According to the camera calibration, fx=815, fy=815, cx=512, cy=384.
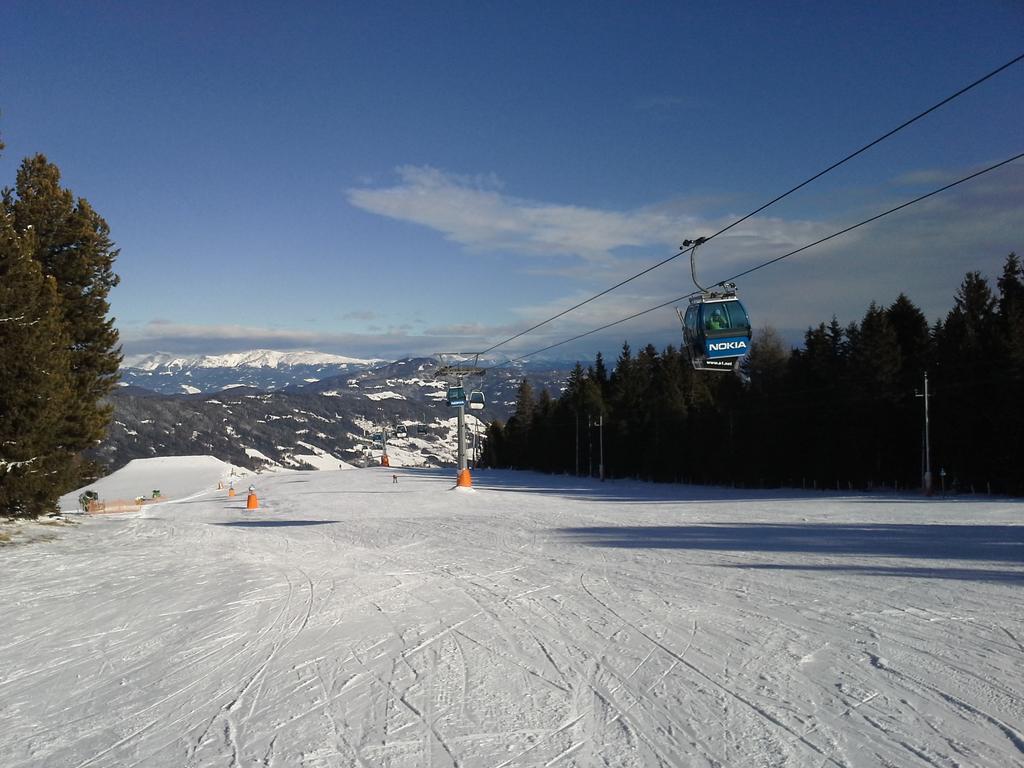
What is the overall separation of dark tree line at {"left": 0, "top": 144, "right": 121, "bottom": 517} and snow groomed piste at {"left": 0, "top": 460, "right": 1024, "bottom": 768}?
174 inches

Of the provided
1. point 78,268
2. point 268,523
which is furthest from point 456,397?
point 78,268

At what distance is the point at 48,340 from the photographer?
20.8 meters

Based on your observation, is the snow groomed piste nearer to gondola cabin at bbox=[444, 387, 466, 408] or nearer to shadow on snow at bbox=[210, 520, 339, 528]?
shadow on snow at bbox=[210, 520, 339, 528]

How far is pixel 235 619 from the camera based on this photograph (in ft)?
35.7

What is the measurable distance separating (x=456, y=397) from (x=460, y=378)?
213 centimetres

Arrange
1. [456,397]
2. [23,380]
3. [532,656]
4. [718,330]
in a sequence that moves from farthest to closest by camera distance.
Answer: [456,397] < [23,380] < [718,330] < [532,656]

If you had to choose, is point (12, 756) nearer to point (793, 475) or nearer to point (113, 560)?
point (113, 560)

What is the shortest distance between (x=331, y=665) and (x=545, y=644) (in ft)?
→ 7.39

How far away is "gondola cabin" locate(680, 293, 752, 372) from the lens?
1617cm

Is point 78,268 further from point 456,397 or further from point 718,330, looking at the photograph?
point 718,330

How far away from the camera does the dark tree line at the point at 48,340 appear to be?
65.7ft

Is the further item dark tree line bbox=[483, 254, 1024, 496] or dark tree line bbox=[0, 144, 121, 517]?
dark tree line bbox=[483, 254, 1024, 496]

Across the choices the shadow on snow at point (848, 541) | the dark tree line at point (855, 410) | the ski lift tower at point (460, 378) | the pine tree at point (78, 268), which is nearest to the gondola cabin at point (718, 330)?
the shadow on snow at point (848, 541)

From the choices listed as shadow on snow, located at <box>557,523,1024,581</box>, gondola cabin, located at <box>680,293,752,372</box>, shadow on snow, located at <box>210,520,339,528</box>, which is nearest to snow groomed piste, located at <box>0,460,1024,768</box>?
shadow on snow, located at <box>557,523,1024,581</box>
